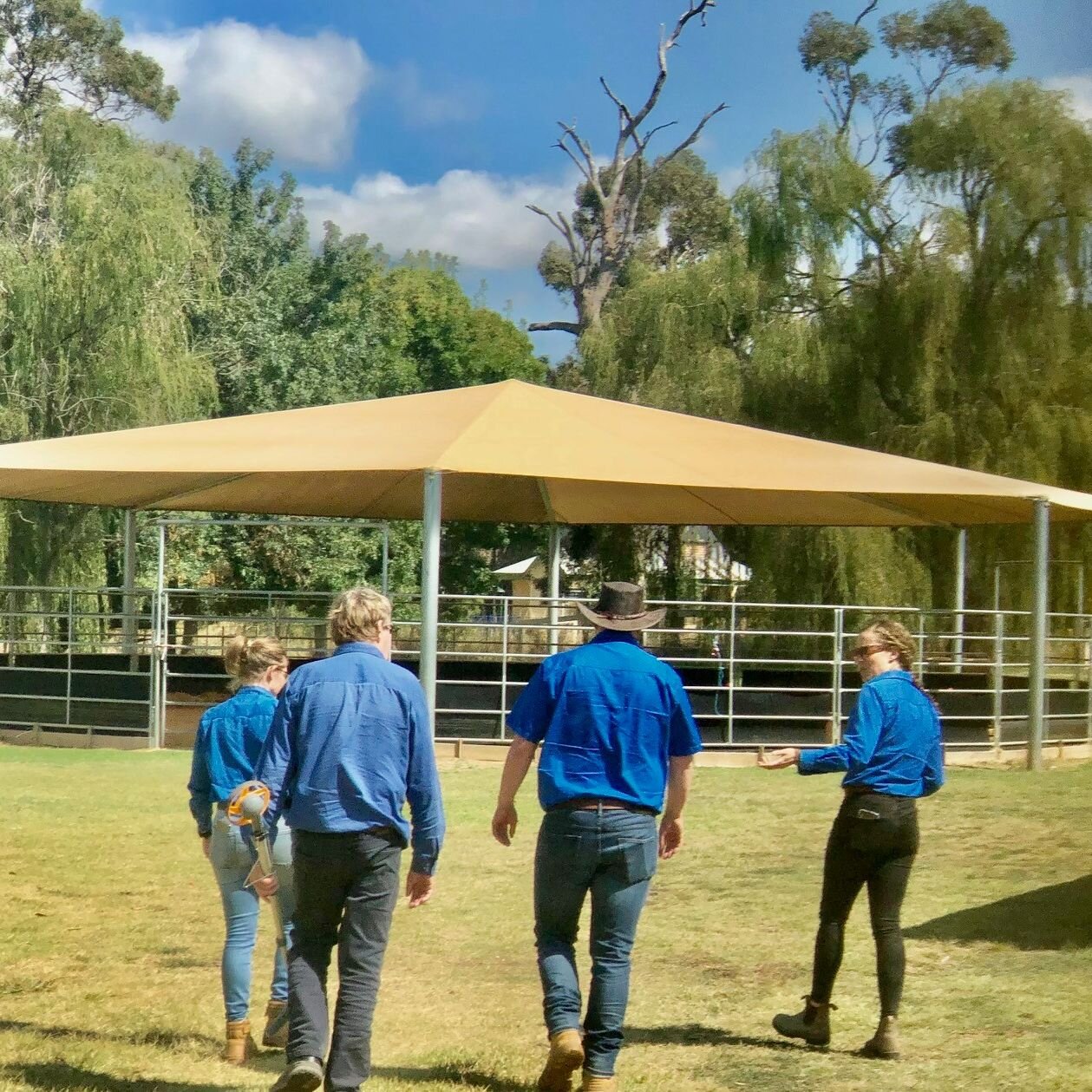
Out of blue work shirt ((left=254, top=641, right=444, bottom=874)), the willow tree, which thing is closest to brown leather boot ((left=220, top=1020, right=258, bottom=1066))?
blue work shirt ((left=254, top=641, right=444, bottom=874))

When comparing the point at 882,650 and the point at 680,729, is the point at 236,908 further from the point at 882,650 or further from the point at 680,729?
the point at 882,650

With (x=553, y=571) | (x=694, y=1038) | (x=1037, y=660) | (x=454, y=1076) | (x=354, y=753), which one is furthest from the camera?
(x=553, y=571)

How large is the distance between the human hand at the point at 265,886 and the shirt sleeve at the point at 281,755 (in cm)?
32

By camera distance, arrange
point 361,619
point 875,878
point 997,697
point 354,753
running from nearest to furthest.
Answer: point 354,753, point 361,619, point 875,878, point 997,697

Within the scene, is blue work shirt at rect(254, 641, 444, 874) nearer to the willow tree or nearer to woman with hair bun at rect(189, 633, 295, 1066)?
woman with hair bun at rect(189, 633, 295, 1066)

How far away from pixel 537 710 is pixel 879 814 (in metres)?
1.14

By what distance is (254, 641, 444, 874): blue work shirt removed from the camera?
385cm

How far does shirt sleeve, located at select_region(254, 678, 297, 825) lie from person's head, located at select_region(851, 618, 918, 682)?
5.71 ft

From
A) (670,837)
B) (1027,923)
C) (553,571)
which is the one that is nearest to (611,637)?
(670,837)

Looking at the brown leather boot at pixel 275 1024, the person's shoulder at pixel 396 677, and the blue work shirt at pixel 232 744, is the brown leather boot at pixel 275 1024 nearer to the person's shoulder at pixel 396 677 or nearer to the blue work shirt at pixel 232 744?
the blue work shirt at pixel 232 744

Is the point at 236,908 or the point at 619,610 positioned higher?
the point at 619,610

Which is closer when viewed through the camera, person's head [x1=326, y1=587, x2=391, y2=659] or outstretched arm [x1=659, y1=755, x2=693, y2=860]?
person's head [x1=326, y1=587, x2=391, y2=659]

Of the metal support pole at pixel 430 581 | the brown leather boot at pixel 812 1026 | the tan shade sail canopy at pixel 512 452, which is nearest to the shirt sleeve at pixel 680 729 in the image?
the brown leather boot at pixel 812 1026

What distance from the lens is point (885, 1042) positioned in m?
4.67
